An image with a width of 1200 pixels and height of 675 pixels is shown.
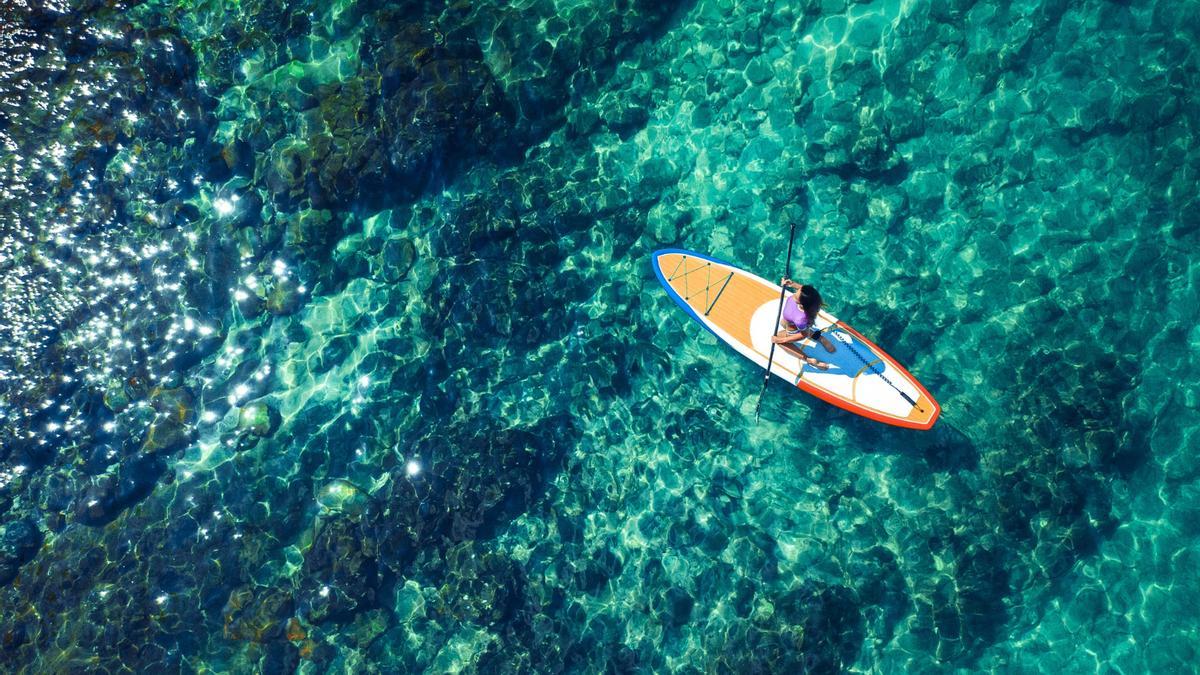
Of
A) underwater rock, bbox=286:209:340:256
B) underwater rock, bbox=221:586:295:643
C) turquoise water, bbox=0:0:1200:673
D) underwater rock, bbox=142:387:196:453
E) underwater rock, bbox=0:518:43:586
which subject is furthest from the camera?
underwater rock, bbox=286:209:340:256

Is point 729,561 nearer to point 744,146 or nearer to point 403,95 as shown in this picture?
point 744,146

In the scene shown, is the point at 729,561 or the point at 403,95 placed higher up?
the point at 403,95

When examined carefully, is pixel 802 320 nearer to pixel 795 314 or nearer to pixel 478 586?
pixel 795 314

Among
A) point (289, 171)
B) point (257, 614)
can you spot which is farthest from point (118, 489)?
point (289, 171)

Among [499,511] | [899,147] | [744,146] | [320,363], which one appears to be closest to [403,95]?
[320,363]

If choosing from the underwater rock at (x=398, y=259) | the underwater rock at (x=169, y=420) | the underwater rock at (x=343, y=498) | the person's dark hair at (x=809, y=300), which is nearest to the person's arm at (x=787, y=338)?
the person's dark hair at (x=809, y=300)

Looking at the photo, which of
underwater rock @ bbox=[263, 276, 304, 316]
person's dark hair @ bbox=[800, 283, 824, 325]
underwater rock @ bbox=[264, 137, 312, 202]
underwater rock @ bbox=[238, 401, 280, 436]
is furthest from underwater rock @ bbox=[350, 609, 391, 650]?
person's dark hair @ bbox=[800, 283, 824, 325]

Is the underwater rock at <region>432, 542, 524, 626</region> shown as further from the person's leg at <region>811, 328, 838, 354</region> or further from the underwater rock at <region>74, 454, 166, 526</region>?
the person's leg at <region>811, 328, 838, 354</region>
